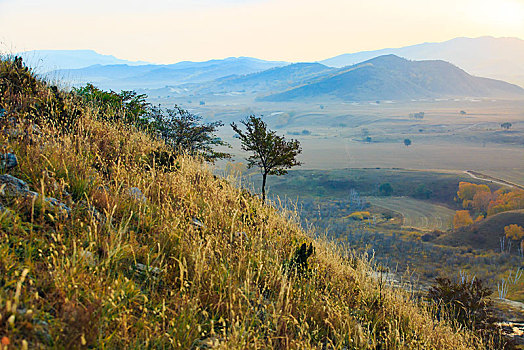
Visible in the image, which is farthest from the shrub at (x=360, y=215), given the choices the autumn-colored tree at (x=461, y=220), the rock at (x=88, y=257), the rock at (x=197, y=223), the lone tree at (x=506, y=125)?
the lone tree at (x=506, y=125)

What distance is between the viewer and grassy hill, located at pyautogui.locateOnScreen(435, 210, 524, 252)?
61184 mm

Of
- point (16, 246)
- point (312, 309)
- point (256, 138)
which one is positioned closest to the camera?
point (16, 246)

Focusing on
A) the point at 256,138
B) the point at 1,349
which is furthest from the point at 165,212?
the point at 256,138

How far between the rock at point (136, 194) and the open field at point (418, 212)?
7398 centimetres

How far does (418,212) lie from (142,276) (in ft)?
290

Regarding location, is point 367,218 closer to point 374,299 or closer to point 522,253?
point 522,253

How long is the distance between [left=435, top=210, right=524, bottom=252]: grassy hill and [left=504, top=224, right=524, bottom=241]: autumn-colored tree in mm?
1156

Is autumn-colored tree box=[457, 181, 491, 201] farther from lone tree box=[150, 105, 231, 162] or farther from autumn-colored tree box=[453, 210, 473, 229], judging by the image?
lone tree box=[150, 105, 231, 162]

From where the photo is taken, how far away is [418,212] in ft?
273

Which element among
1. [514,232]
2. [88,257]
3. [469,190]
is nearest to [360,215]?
[514,232]

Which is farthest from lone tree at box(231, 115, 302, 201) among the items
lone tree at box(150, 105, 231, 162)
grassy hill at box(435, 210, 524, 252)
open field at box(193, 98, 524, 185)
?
open field at box(193, 98, 524, 185)

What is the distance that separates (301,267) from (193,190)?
225 centimetres

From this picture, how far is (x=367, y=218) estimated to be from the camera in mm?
75375

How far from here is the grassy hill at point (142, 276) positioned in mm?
2500
